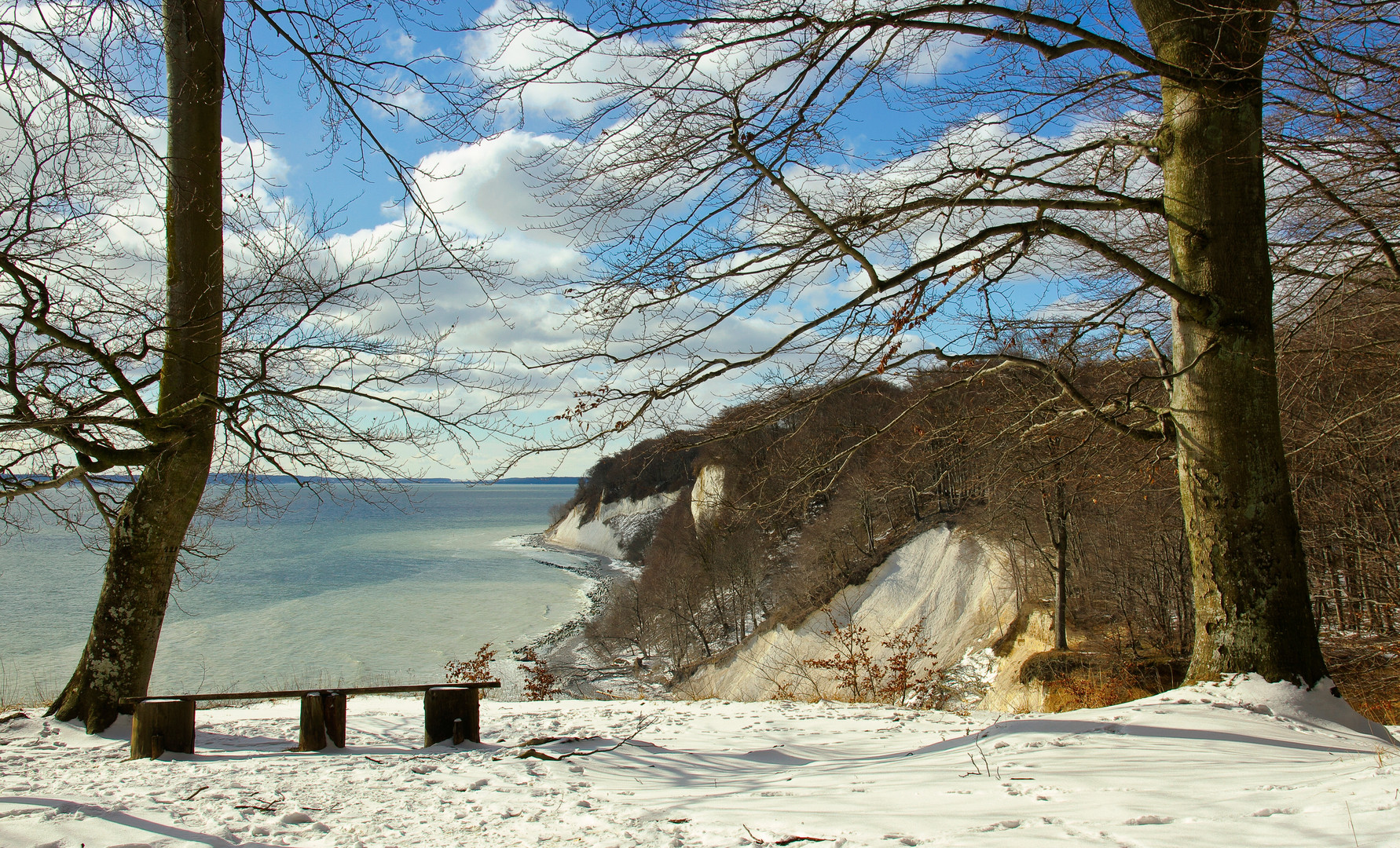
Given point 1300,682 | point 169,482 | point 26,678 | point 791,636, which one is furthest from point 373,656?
point 1300,682

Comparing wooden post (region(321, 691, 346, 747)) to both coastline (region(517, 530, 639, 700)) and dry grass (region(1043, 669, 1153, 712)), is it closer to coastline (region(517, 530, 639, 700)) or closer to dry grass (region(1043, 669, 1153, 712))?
dry grass (region(1043, 669, 1153, 712))

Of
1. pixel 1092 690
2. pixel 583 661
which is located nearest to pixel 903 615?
pixel 1092 690

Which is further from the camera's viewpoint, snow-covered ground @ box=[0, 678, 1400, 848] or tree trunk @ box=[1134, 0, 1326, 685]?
tree trunk @ box=[1134, 0, 1326, 685]

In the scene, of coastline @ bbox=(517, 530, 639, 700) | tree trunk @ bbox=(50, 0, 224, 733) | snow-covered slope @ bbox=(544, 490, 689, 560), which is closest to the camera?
tree trunk @ bbox=(50, 0, 224, 733)

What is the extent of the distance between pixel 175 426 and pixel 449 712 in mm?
4130

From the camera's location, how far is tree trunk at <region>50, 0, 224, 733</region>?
7.11 meters

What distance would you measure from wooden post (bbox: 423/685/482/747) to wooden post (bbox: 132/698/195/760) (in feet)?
5.61

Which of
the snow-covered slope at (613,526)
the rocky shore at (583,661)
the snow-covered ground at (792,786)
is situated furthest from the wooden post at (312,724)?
the snow-covered slope at (613,526)

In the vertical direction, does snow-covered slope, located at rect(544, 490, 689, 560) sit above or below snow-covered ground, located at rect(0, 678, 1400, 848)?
above

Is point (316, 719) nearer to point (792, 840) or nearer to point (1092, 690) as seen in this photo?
point (792, 840)

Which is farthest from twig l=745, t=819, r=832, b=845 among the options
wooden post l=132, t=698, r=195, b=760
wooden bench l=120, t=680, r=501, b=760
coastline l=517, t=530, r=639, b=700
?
coastline l=517, t=530, r=639, b=700

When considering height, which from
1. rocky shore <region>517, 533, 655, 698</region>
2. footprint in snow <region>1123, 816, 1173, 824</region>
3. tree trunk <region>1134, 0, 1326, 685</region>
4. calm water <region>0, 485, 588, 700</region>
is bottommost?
rocky shore <region>517, 533, 655, 698</region>

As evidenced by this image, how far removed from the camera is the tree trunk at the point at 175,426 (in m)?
7.11

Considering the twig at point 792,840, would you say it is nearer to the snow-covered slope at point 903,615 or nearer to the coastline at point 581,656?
the coastline at point 581,656
